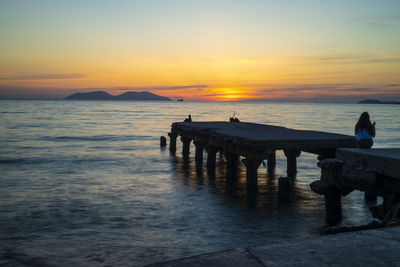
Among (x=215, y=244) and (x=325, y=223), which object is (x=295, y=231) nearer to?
(x=325, y=223)

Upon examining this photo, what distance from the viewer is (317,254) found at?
11.9 feet

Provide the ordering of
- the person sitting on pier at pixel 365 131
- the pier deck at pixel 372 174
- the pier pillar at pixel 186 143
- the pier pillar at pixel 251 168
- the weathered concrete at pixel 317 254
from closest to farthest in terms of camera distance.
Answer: the weathered concrete at pixel 317 254
the pier deck at pixel 372 174
the person sitting on pier at pixel 365 131
the pier pillar at pixel 251 168
the pier pillar at pixel 186 143

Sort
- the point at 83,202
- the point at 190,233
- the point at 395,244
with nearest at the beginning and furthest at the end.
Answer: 1. the point at 395,244
2. the point at 190,233
3. the point at 83,202

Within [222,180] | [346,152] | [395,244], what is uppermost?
[346,152]

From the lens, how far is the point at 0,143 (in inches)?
1256

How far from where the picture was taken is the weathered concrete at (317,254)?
3.41 metres

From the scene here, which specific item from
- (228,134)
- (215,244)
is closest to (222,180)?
(228,134)

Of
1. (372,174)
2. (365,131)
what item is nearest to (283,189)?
(365,131)

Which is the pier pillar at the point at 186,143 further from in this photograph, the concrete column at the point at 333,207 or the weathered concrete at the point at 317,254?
the weathered concrete at the point at 317,254

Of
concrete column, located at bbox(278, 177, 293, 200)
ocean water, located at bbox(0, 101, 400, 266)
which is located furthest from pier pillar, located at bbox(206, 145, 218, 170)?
concrete column, located at bbox(278, 177, 293, 200)

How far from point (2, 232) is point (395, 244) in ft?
29.4

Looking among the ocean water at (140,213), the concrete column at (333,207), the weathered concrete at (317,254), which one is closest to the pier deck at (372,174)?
the concrete column at (333,207)

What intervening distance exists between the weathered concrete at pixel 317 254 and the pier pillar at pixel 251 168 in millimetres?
9044

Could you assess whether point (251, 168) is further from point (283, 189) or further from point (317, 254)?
point (317, 254)
